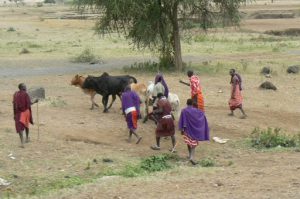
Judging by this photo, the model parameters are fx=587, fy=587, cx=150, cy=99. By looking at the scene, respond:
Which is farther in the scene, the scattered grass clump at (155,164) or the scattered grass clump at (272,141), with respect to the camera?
the scattered grass clump at (272,141)

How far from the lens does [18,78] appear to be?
26469 mm

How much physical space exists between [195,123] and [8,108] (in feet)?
25.9

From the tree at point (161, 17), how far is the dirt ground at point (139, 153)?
16.9ft

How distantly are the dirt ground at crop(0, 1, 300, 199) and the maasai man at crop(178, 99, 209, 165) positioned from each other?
546mm

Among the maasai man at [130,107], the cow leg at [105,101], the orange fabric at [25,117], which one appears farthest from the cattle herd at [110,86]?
the orange fabric at [25,117]

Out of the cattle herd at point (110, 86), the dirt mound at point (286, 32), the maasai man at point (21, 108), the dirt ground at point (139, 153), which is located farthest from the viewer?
the dirt mound at point (286, 32)

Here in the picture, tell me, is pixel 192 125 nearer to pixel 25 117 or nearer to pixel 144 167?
pixel 144 167

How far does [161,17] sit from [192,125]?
15.6 metres

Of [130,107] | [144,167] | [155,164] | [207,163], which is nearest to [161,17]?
[130,107]

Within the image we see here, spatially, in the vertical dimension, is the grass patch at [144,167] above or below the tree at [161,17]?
below

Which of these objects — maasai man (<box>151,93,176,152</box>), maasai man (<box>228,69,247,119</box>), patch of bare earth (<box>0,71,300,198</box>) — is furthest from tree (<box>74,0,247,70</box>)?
maasai man (<box>151,93,176,152</box>)

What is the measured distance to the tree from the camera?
26234mm

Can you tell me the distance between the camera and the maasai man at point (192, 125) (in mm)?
12469

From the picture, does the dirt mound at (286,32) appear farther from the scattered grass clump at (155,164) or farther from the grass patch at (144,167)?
the scattered grass clump at (155,164)
